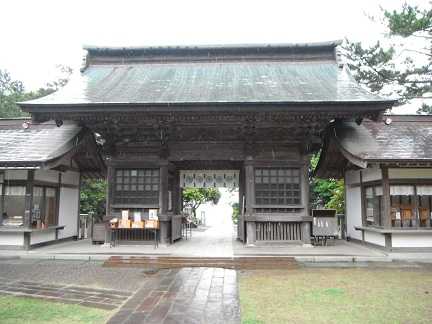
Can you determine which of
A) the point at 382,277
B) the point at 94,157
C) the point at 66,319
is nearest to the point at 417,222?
the point at 382,277

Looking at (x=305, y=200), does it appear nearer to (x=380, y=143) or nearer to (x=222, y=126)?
(x=380, y=143)

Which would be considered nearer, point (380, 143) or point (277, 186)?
point (380, 143)

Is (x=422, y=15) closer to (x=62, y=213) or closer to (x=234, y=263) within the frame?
(x=234, y=263)

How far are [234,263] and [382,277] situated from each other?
3.50 metres

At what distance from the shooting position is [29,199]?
11445 millimetres

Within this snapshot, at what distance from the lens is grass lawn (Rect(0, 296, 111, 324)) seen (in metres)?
5.37

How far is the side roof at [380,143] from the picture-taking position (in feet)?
34.5

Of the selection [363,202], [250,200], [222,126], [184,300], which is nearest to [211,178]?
[250,200]

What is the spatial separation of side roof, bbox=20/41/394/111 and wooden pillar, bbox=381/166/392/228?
2.09 m

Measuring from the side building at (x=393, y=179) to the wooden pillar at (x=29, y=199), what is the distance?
31.0 ft

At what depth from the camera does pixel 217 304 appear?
6223 mm

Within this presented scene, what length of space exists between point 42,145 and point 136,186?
3.27 m

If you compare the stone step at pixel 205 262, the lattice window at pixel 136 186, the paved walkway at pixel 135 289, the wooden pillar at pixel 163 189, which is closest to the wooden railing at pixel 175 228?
the wooden pillar at pixel 163 189

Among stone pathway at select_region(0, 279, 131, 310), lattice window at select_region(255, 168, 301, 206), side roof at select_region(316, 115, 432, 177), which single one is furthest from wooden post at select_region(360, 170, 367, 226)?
stone pathway at select_region(0, 279, 131, 310)
